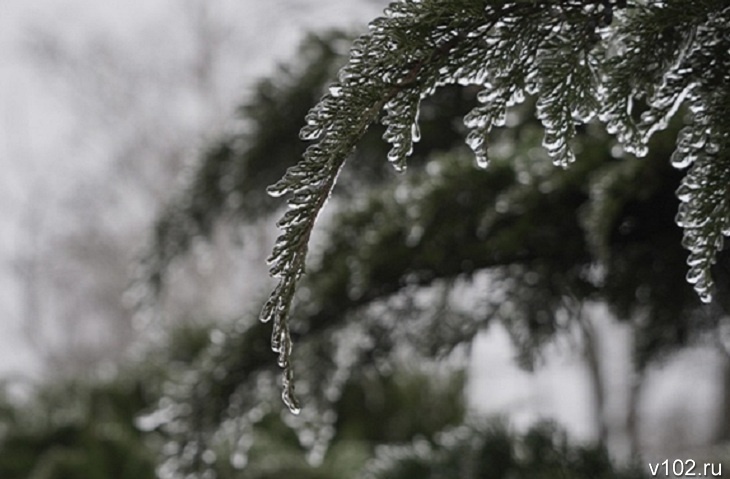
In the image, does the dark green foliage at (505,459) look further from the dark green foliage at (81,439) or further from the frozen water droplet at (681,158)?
the dark green foliage at (81,439)

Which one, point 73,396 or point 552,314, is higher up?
point 552,314

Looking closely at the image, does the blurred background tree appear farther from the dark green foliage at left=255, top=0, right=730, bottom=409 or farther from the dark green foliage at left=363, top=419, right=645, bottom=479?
the dark green foliage at left=255, top=0, right=730, bottom=409

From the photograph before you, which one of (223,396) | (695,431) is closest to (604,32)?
(223,396)

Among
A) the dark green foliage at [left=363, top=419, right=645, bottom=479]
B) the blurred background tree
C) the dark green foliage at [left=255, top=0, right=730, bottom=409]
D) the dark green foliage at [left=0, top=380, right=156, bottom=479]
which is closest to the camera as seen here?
the dark green foliage at [left=255, top=0, right=730, bottom=409]

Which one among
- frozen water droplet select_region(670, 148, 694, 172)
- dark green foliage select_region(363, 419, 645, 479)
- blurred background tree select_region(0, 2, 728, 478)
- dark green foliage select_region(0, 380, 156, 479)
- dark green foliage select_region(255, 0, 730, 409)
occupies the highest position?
dark green foliage select_region(255, 0, 730, 409)

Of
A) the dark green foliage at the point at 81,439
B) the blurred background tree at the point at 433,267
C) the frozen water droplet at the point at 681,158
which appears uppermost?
the frozen water droplet at the point at 681,158

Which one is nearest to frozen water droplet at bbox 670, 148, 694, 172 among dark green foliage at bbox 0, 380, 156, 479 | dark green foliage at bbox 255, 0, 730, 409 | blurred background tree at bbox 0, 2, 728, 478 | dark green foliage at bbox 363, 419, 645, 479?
dark green foliage at bbox 255, 0, 730, 409

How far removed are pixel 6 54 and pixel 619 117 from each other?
7629mm

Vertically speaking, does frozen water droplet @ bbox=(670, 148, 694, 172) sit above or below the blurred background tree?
above

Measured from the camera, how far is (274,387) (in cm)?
71

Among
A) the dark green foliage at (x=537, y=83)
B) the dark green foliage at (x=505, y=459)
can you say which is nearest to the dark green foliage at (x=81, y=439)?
the dark green foliage at (x=505, y=459)

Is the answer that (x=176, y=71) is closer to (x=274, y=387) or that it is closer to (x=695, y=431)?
(x=695, y=431)

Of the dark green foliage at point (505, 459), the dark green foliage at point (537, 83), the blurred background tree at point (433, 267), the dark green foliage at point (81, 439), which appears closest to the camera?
the dark green foliage at point (537, 83)

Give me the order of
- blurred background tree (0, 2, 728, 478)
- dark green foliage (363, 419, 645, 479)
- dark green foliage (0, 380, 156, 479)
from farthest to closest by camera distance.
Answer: dark green foliage (0, 380, 156, 479)
dark green foliage (363, 419, 645, 479)
blurred background tree (0, 2, 728, 478)
